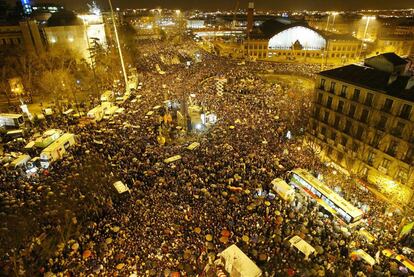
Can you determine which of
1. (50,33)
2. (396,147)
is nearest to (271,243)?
(396,147)

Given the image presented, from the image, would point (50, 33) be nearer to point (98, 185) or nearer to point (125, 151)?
point (125, 151)

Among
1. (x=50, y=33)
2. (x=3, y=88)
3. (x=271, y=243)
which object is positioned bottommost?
(x=271, y=243)

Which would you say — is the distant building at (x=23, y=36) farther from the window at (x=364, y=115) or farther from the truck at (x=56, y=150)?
the window at (x=364, y=115)

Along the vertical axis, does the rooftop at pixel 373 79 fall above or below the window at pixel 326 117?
above

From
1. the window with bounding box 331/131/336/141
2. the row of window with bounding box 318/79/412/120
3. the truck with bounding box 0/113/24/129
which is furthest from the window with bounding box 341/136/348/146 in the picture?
the truck with bounding box 0/113/24/129

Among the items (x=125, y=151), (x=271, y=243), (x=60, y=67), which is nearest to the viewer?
(x=271, y=243)

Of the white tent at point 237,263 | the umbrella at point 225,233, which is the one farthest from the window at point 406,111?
the white tent at point 237,263

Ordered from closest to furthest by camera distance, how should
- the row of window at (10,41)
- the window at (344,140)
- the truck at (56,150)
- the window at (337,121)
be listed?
the truck at (56,150) → the window at (344,140) → the window at (337,121) → the row of window at (10,41)
